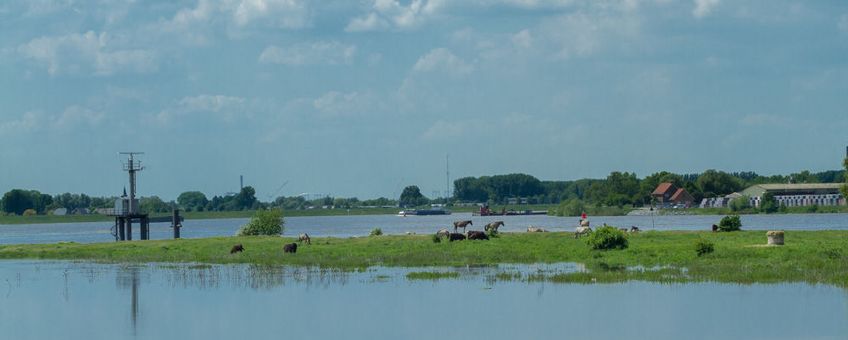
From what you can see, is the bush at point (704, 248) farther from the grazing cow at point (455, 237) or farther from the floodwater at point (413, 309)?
the grazing cow at point (455, 237)

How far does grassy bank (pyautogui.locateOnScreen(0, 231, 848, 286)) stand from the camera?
142 ft

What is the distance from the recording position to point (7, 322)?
121 ft

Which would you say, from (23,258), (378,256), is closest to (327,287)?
(378,256)

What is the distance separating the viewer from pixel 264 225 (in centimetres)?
8338

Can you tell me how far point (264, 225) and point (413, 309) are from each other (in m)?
48.2

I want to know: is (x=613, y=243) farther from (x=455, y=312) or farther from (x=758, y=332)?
(x=758, y=332)

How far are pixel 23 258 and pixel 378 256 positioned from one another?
2454 cm

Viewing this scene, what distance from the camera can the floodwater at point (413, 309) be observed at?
31.4 metres

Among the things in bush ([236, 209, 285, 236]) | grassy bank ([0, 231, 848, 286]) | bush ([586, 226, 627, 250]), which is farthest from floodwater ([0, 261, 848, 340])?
bush ([236, 209, 285, 236])

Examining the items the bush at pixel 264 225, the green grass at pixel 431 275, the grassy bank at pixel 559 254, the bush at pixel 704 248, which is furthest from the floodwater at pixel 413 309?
the bush at pixel 264 225

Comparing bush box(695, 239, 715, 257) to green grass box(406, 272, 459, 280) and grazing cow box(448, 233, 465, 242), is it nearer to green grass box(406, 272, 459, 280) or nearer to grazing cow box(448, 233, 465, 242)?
green grass box(406, 272, 459, 280)

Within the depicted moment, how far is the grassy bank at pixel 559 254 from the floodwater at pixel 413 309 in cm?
266

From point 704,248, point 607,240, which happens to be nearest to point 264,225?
point 607,240

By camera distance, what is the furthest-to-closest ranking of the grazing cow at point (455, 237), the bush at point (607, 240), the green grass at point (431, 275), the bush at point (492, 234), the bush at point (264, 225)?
the bush at point (264, 225)
the bush at point (492, 234)
the grazing cow at point (455, 237)
the bush at point (607, 240)
the green grass at point (431, 275)
